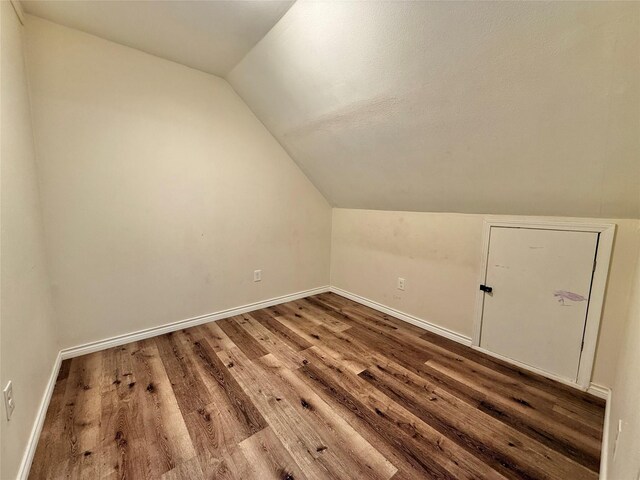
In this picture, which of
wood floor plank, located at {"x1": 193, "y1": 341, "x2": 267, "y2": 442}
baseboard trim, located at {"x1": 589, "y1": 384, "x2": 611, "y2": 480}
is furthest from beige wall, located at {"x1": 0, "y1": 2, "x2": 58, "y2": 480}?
baseboard trim, located at {"x1": 589, "y1": 384, "x2": 611, "y2": 480}

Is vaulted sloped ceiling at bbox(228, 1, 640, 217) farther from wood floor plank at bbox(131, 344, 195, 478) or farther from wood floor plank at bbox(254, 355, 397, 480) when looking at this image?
wood floor plank at bbox(131, 344, 195, 478)

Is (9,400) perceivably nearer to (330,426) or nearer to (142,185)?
(330,426)

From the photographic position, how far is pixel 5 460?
3.00 ft

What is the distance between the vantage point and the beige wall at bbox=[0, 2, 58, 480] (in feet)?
3.38

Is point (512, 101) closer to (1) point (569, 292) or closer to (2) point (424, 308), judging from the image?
(1) point (569, 292)

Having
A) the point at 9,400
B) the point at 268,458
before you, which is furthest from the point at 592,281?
the point at 9,400

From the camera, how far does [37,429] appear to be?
1249 millimetres

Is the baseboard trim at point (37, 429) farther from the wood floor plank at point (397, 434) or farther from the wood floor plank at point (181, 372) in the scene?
the wood floor plank at point (397, 434)

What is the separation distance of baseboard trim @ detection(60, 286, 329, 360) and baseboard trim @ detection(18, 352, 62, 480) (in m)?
0.19

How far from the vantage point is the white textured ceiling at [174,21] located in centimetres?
151

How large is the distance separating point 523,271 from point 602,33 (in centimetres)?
140

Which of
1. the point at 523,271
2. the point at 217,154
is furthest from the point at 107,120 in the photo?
the point at 523,271

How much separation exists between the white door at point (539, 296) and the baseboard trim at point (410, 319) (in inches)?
7.2

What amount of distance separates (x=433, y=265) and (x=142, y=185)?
253 cm
